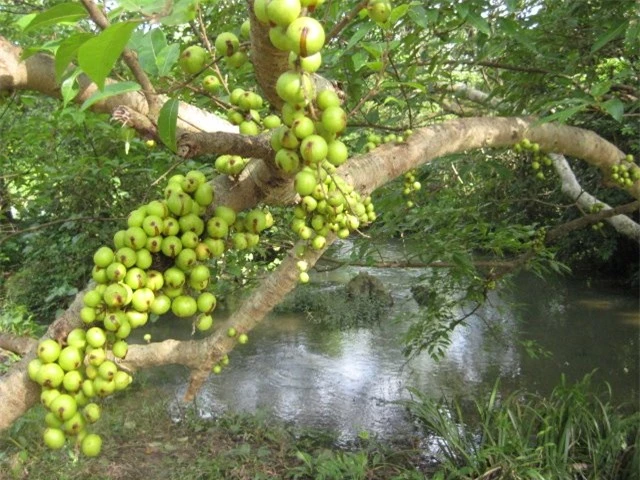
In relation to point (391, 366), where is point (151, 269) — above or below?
above

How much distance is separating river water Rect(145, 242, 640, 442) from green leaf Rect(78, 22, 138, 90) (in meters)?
4.60

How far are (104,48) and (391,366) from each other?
6982 millimetres

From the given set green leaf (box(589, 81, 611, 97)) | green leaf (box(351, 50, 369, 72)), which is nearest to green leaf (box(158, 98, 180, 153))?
green leaf (box(351, 50, 369, 72))

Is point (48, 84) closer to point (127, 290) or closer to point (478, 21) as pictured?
point (127, 290)

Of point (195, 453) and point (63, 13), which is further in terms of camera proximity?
point (195, 453)

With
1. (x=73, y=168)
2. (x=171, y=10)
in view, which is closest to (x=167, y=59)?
(x=171, y=10)

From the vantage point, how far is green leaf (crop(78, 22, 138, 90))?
658mm

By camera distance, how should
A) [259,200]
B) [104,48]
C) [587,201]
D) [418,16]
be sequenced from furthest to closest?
[587,201] < [418,16] < [259,200] < [104,48]

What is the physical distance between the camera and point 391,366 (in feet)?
24.0

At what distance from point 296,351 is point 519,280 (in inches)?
215

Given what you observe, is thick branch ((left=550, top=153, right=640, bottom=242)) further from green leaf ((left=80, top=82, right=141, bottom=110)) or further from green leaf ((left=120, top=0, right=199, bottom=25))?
green leaf ((left=120, top=0, right=199, bottom=25))

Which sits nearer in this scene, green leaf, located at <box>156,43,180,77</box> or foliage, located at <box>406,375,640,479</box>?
green leaf, located at <box>156,43,180,77</box>

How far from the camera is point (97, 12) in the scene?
821 millimetres

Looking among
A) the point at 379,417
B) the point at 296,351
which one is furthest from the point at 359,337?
the point at 379,417
